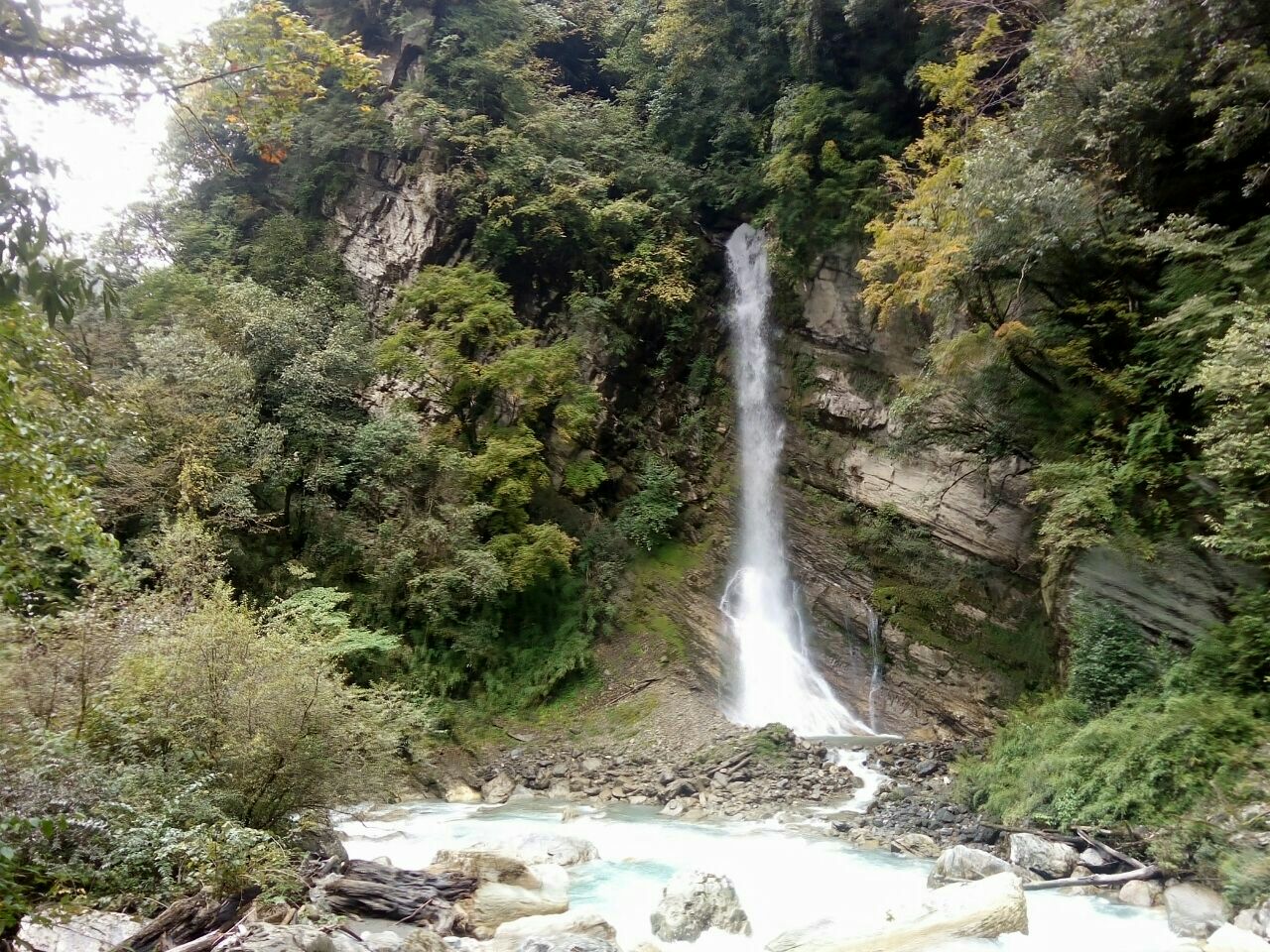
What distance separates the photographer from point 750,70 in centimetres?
2055

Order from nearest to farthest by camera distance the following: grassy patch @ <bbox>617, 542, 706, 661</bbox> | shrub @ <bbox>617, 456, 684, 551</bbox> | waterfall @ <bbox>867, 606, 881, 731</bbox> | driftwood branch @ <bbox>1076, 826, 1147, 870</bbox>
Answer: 1. driftwood branch @ <bbox>1076, 826, 1147, 870</bbox>
2. waterfall @ <bbox>867, 606, 881, 731</bbox>
3. grassy patch @ <bbox>617, 542, 706, 661</bbox>
4. shrub @ <bbox>617, 456, 684, 551</bbox>

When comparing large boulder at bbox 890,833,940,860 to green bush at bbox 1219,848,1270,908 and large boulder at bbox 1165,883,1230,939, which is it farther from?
green bush at bbox 1219,848,1270,908

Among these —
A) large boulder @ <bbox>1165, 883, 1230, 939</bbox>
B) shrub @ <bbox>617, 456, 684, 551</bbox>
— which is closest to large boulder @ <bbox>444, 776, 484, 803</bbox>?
shrub @ <bbox>617, 456, 684, 551</bbox>

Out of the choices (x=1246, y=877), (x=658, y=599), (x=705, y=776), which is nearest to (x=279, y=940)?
(x=1246, y=877)

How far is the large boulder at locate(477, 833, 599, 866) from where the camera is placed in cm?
911

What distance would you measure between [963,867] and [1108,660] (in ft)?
12.4

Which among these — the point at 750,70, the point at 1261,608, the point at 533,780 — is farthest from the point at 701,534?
the point at 750,70

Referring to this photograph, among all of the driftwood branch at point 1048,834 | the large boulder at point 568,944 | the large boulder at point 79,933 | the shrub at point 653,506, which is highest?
the shrub at point 653,506

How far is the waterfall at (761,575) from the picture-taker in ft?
51.2

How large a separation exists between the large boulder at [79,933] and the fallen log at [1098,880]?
8.29 metres

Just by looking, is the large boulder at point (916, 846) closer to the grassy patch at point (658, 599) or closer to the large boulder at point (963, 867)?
the large boulder at point (963, 867)

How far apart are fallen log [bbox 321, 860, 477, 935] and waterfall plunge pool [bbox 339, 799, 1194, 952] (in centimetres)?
87

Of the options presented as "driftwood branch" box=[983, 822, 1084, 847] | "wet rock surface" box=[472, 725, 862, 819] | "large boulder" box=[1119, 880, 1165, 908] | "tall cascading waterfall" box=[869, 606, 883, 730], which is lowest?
"large boulder" box=[1119, 880, 1165, 908]

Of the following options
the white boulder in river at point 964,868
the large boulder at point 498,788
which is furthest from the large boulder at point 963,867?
the large boulder at point 498,788
